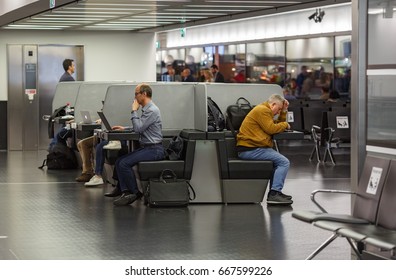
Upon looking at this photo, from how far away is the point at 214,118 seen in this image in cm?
1188

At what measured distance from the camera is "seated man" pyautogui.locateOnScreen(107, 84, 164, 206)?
11336mm

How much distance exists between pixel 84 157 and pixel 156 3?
304cm

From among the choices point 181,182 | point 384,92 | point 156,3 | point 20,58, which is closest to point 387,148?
point 384,92

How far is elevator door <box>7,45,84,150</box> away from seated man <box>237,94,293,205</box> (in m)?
11.2

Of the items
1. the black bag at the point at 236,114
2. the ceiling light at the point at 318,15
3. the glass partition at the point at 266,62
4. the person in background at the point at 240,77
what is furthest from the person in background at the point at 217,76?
the person in background at the point at 240,77

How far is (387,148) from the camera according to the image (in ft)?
23.4

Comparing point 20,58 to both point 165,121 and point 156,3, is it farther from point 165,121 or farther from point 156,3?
point 165,121

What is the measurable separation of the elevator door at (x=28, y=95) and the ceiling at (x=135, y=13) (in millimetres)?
756

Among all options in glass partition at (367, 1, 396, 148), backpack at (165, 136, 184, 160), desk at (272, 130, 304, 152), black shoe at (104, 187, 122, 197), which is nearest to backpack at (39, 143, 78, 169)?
black shoe at (104, 187, 122, 197)

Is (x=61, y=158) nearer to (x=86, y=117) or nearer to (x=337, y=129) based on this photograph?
(x=86, y=117)

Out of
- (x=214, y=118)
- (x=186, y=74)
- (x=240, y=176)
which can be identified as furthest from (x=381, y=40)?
(x=186, y=74)

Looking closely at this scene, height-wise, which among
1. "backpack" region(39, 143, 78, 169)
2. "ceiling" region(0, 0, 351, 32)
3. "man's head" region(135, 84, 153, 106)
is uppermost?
"ceiling" region(0, 0, 351, 32)

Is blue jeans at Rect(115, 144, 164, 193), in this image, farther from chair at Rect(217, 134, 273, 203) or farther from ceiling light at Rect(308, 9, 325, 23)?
ceiling light at Rect(308, 9, 325, 23)

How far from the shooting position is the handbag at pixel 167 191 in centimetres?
1120
